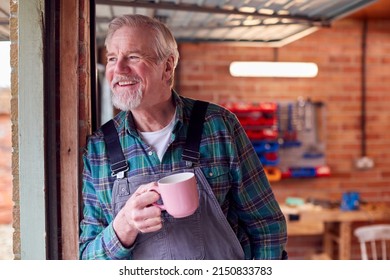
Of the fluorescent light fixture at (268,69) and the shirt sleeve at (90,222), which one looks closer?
the shirt sleeve at (90,222)

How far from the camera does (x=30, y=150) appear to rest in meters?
0.89

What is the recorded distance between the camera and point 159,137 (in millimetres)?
970

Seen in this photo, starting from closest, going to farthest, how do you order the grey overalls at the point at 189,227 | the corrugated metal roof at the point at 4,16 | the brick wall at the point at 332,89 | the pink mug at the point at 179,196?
the pink mug at the point at 179,196 < the grey overalls at the point at 189,227 < the corrugated metal roof at the point at 4,16 < the brick wall at the point at 332,89

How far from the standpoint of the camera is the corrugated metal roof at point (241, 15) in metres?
1.68

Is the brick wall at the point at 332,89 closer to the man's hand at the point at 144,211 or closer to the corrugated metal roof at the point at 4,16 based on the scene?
the corrugated metal roof at the point at 4,16

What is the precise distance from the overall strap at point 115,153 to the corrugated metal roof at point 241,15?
720 mm

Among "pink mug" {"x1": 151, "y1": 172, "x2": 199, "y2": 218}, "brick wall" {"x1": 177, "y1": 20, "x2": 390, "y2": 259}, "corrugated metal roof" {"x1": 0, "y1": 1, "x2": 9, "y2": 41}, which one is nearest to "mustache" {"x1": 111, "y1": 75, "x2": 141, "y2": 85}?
"pink mug" {"x1": 151, "y1": 172, "x2": 199, "y2": 218}

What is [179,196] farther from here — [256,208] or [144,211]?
[256,208]

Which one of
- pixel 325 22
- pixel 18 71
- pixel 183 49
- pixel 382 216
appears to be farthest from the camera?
pixel 183 49

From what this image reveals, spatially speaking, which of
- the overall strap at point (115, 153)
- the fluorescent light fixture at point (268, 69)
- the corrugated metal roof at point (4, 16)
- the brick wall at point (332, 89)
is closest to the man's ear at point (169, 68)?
the overall strap at point (115, 153)

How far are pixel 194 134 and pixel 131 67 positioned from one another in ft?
0.64

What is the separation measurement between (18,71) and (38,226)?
314mm
